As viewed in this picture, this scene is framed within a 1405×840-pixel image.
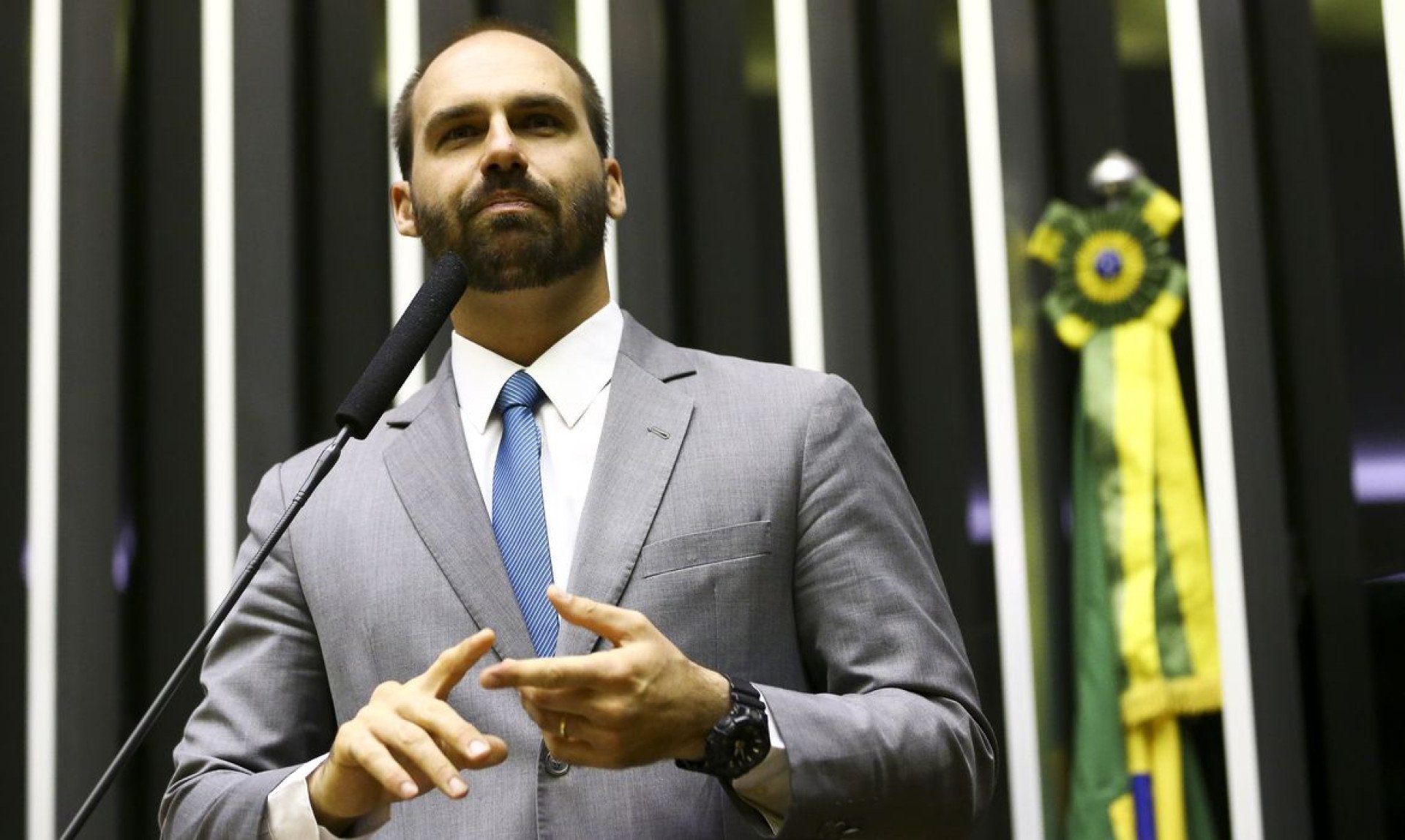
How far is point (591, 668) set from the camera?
1.22 metres

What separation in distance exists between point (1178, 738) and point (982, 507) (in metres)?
0.49

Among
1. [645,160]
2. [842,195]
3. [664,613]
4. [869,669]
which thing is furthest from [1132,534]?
[664,613]

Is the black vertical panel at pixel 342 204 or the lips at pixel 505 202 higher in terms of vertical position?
the black vertical panel at pixel 342 204

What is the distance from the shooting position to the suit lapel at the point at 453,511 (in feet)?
5.12

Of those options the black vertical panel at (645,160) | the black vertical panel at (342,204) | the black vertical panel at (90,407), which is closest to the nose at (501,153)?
the black vertical panel at (645,160)

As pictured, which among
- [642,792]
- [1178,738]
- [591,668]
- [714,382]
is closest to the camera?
[591,668]

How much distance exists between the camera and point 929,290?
2.74m

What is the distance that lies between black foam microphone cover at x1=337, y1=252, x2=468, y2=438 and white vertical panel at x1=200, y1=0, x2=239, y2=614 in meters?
1.37

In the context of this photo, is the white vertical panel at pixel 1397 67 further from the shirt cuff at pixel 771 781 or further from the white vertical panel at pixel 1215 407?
the shirt cuff at pixel 771 781

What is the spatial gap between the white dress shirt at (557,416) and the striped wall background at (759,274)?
3.14 ft

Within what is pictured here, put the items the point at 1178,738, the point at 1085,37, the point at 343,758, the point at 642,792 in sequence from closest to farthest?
the point at 343,758 < the point at 642,792 < the point at 1178,738 < the point at 1085,37

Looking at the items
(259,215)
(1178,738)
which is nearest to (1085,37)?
(1178,738)

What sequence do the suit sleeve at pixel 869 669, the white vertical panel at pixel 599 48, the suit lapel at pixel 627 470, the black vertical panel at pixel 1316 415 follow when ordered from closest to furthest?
the suit sleeve at pixel 869 669, the suit lapel at pixel 627 470, the black vertical panel at pixel 1316 415, the white vertical panel at pixel 599 48

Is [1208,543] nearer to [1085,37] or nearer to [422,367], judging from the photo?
[1085,37]
